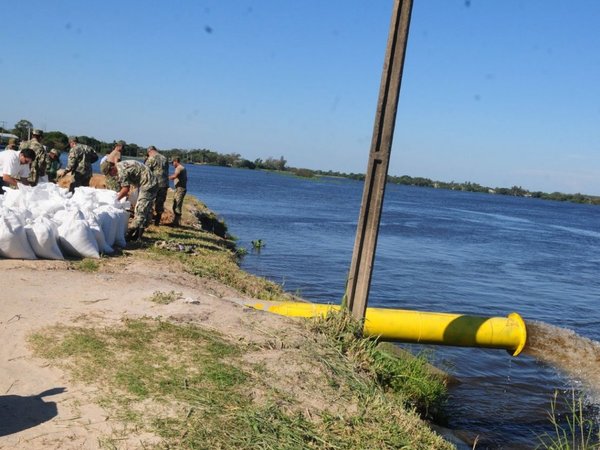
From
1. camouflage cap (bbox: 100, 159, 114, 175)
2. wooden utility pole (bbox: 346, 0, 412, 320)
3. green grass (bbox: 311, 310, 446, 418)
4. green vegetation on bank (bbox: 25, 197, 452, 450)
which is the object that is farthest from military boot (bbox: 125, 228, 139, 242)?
wooden utility pole (bbox: 346, 0, 412, 320)

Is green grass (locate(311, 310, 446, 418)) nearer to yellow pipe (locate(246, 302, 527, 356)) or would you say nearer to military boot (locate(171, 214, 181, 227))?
yellow pipe (locate(246, 302, 527, 356))

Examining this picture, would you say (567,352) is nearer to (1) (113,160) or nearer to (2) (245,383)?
(2) (245,383)

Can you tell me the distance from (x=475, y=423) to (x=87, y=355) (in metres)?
4.56

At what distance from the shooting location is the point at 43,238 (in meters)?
8.07

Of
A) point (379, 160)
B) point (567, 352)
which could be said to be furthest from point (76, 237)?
point (567, 352)

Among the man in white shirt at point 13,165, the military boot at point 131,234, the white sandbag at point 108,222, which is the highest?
the man in white shirt at point 13,165

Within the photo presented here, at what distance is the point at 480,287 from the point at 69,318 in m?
13.5

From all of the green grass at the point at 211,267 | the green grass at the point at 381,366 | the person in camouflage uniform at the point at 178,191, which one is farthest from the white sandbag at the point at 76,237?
the person in camouflage uniform at the point at 178,191

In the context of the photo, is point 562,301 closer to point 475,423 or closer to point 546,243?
point 475,423

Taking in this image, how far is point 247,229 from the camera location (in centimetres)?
2598

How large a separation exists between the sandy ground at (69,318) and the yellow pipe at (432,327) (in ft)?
2.71

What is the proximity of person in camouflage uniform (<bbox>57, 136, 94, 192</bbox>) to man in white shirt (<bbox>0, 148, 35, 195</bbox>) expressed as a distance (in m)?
1.49

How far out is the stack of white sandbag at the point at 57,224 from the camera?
7.82 meters

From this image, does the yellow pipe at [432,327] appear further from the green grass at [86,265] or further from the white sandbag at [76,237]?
the white sandbag at [76,237]
